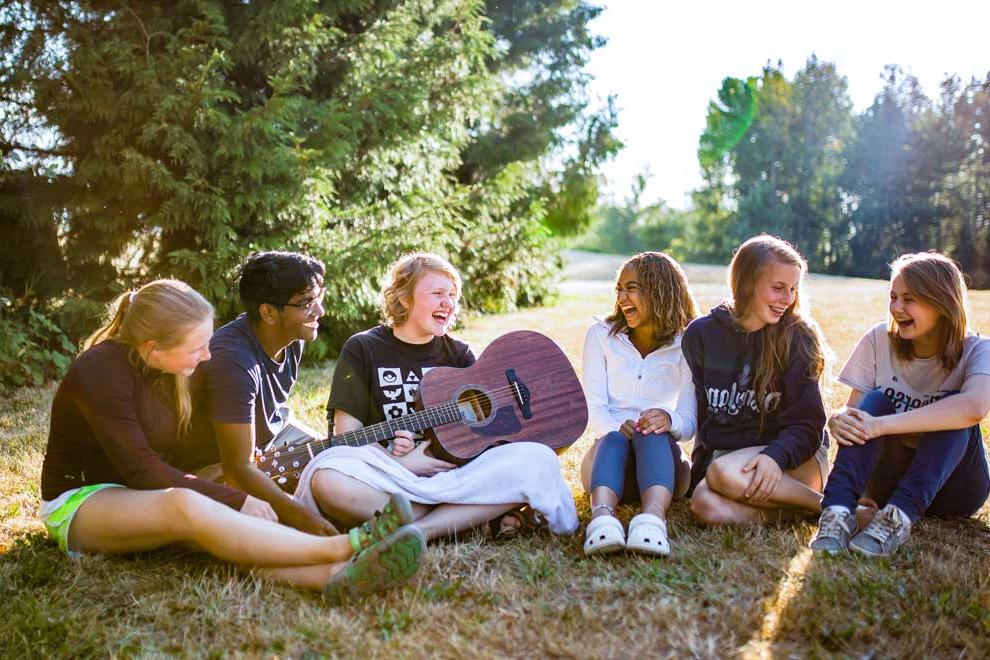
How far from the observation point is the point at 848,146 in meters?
26.3

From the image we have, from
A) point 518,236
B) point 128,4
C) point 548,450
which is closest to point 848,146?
point 518,236

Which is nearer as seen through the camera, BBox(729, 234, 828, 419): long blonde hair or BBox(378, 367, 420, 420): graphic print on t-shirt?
BBox(729, 234, 828, 419): long blonde hair

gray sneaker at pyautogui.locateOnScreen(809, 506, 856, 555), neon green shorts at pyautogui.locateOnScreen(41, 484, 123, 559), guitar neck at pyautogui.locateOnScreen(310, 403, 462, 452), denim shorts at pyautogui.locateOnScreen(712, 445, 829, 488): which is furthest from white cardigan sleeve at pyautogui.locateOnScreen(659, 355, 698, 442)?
neon green shorts at pyautogui.locateOnScreen(41, 484, 123, 559)

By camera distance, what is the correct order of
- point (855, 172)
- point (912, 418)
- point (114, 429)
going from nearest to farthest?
point (114, 429) < point (912, 418) < point (855, 172)

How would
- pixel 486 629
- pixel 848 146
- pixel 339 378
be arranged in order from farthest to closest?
pixel 848 146, pixel 339 378, pixel 486 629

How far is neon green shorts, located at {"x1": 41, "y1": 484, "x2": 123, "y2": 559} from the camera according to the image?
8.63 ft

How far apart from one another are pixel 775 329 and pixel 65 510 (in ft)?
8.68

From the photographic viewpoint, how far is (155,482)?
2516 mm

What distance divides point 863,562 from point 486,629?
131cm

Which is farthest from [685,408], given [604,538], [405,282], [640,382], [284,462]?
[284,462]

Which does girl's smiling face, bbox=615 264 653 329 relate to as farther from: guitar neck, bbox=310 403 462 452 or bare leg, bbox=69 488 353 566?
bare leg, bbox=69 488 353 566

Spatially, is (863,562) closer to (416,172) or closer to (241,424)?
(241,424)

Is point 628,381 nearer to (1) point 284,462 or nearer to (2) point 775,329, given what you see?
(2) point 775,329

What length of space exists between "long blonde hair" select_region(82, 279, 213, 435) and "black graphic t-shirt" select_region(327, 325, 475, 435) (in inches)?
27.3
